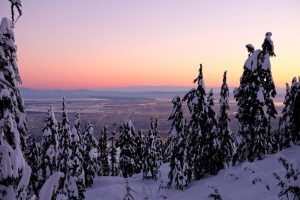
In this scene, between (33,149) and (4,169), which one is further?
(33,149)

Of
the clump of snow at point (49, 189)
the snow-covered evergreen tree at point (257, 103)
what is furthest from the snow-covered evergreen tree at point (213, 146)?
the clump of snow at point (49, 189)

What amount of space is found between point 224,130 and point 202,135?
14.5 ft

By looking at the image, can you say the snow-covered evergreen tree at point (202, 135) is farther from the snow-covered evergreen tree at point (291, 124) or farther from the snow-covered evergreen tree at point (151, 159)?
the snow-covered evergreen tree at point (151, 159)

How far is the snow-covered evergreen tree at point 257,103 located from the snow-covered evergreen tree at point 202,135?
342 centimetres

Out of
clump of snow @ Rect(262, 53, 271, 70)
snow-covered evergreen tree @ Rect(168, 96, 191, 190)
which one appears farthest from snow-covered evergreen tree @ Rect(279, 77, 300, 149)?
snow-covered evergreen tree @ Rect(168, 96, 191, 190)

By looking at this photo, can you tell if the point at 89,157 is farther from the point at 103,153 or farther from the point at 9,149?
the point at 9,149

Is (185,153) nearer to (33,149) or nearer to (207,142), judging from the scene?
(207,142)

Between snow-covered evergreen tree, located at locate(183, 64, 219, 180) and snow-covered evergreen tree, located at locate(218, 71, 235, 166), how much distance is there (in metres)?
1.86

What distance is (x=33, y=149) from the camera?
124 ft

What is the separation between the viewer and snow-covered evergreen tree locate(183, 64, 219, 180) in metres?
34.0

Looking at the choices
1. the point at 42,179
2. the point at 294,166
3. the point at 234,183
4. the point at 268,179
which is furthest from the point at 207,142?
the point at 294,166

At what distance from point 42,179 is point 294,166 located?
104 feet

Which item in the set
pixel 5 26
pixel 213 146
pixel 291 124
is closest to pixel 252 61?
pixel 291 124

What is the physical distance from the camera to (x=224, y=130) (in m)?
37.7
